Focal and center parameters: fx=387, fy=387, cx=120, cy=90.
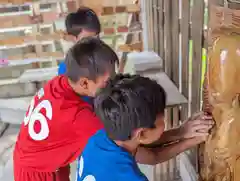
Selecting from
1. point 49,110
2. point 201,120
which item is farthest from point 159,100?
point 49,110

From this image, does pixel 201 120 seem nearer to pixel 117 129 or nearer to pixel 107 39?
pixel 117 129

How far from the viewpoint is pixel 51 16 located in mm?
3311

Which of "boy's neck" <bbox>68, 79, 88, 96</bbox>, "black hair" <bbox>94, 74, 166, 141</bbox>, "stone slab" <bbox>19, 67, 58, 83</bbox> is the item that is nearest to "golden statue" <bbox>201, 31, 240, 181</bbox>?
"black hair" <bbox>94, 74, 166, 141</bbox>

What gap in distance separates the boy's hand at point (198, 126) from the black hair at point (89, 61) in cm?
31

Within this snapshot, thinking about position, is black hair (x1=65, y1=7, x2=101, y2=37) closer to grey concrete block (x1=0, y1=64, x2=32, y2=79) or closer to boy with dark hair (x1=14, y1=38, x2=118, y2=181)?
boy with dark hair (x1=14, y1=38, x2=118, y2=181)

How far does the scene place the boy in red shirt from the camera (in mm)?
1271

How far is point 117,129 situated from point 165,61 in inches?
56.7

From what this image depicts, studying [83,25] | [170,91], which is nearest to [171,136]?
[170,91]

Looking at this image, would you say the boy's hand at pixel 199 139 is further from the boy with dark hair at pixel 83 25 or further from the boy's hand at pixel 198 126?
the boy with dark hair at pixel 83 25

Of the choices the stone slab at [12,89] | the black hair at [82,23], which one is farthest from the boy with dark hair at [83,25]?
the stone slab at [12,89]

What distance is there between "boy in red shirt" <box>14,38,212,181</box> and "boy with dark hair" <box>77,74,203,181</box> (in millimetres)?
197

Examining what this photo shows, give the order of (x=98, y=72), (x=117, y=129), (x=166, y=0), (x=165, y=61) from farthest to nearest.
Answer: (x=165, y=61)
(x=166, y=0)
(x=98, y=72)
(x=117, y=129)

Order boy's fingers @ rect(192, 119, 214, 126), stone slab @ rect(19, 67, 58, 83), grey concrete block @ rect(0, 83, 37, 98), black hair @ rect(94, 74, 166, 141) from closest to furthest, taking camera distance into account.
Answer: black hair @ rect(94, 74, 166, 141), boy's fingers @ rect(192, 119, 214, 126), stone slab @ rect(19, 67, 58, 83), grey concrete block @ rect(0, 83, 37, 98)

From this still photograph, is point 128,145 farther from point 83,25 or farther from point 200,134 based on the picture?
point 83,25
